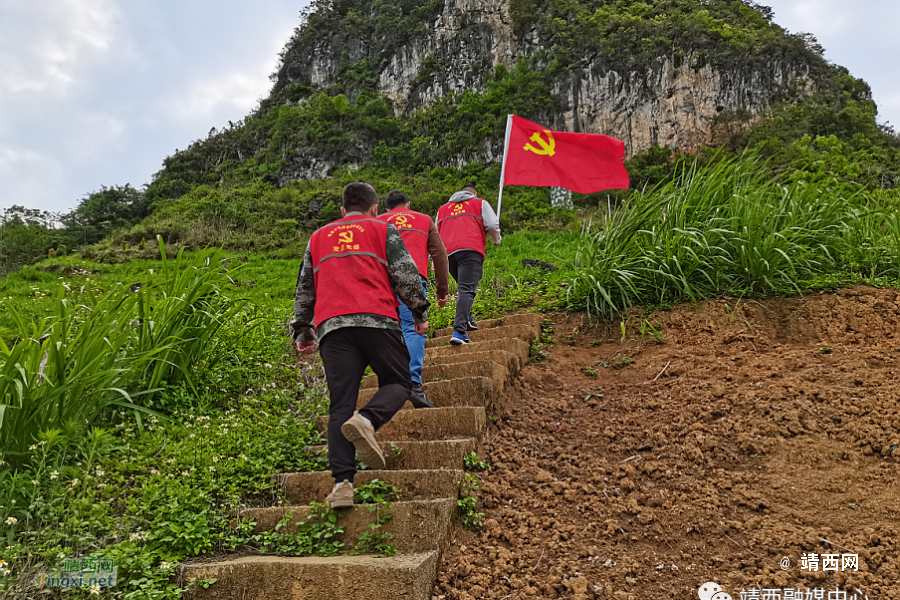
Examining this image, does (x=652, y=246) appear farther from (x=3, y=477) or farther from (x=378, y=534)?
(x=3, y=477)

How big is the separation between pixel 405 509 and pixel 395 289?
3.56 ft

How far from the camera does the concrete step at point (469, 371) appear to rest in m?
3.97

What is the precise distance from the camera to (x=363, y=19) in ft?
188

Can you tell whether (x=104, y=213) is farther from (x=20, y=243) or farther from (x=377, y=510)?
(x=377, y=510)

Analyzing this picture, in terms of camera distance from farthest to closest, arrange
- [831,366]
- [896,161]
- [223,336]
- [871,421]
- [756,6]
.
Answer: [756,6]
[896,161]
[223,336]
[831,366]
[871,421]

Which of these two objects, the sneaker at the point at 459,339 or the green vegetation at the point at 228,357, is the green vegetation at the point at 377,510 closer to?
the green vegetation at the point at 228,357

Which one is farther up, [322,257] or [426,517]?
[322,257]

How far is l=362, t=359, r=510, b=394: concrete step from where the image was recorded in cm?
397

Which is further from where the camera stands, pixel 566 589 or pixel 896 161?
pixel 896 161

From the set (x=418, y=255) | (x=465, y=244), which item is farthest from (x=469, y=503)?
(x=465, y=244)

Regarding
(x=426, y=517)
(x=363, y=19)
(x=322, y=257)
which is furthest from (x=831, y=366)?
(x=363, y=19)

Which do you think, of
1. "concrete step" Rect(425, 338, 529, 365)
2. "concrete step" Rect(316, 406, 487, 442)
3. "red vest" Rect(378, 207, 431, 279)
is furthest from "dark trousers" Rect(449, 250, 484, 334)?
"concrete step" Rect(316, 406, 487, 442)

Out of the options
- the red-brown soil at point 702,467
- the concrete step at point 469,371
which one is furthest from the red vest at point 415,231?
the red-brown soil at point 702,467

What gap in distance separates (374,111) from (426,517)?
156 ft
